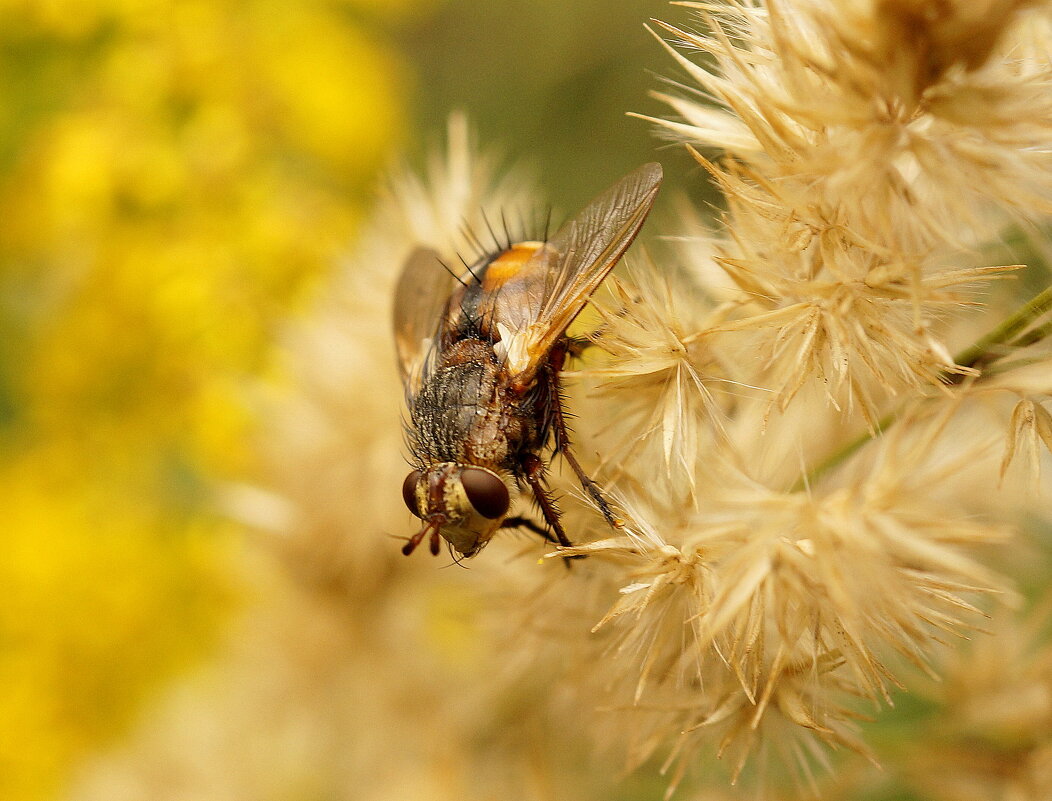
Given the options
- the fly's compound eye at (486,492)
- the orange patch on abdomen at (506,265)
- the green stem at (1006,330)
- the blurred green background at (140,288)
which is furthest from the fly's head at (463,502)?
the blurred green background at (140,288)

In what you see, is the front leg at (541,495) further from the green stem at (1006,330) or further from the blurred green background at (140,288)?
the blurred green background at (140,288)

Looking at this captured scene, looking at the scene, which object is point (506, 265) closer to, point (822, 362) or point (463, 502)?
point (463, 502)

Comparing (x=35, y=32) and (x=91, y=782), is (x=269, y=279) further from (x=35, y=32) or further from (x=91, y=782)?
(x=91, y=782)

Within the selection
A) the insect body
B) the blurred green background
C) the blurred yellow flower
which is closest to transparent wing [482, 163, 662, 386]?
the insect body

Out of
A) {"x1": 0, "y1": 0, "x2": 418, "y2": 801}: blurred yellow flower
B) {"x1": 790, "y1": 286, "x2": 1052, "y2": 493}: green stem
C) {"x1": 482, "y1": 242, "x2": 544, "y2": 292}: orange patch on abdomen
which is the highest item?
{"x1": 790, "y1": 286, "x2": 1052, "y2": 493}: green stem

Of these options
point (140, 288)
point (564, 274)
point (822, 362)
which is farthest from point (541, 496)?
point (140, 288)

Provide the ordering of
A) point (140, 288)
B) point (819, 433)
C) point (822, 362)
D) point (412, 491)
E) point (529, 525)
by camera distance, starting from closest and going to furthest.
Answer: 1. point (822, 362)
2. point (412, 491)
3. point (529, 525)
4. point (819, 433)
5. point (140, 288)

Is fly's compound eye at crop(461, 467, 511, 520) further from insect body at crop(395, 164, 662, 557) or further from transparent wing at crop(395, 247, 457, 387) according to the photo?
transparent wing at crop(395, 247, 457, 387)
